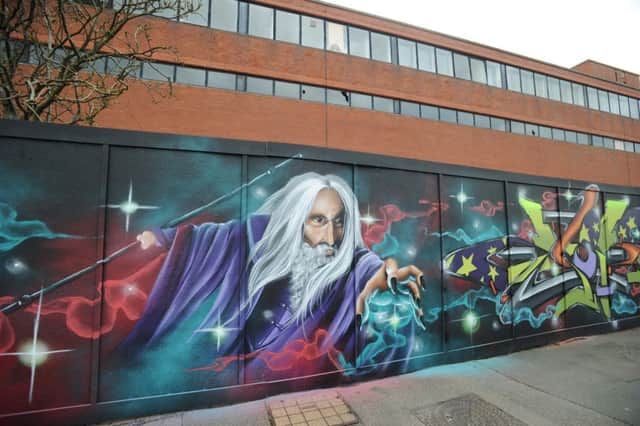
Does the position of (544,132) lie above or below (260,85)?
below

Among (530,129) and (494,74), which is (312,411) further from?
(530,129)

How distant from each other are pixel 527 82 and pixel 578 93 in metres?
5.97

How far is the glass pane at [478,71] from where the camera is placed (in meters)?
21.1

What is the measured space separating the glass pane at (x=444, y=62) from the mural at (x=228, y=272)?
1830 centimetres

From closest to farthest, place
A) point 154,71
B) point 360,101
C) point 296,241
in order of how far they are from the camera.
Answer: point 296,241 < point 154,71 < point 360,101

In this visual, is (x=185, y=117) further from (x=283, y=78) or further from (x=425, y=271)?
(x=425, y=271)

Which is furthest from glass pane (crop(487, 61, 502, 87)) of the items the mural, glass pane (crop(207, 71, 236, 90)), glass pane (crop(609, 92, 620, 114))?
the mural

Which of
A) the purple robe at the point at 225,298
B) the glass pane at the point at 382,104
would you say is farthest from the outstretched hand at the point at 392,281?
the glass pane at the point at 382,104

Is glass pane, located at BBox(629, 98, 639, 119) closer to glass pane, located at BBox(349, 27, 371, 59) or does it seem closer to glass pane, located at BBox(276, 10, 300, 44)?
glass pane, located at BBox(349, 27, 371, 59)

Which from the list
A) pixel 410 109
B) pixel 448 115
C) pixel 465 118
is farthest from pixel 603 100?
pixel 410 109

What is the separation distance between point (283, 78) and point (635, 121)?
32.7 metres

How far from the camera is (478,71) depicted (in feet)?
69.9

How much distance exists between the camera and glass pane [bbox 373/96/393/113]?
1806 cm

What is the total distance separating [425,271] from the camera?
15.2 feet
